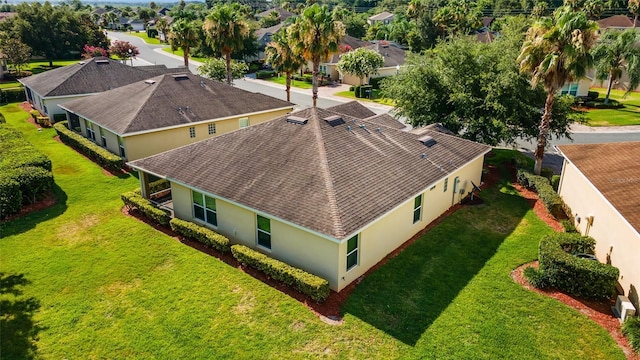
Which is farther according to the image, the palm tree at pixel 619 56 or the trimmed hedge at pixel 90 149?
the palm tree at pixel 619 56

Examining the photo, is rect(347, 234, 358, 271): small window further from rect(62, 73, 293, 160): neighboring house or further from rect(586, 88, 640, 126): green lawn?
rect(586, 88, 640, 126): green lawn

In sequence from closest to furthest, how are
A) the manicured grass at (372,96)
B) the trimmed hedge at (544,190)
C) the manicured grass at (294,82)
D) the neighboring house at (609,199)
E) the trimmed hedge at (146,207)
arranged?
the neighboring house at (609,199), the trimmed hedge at (146,207), the trimmed hedge at (544,190), the manicured grass at (372,96), the manicured grass at (294,82)

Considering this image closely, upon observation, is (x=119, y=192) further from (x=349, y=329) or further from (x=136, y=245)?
(x=349, y=329)

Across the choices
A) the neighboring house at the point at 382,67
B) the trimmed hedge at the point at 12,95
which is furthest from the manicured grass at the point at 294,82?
the trimmed hedge at the point at 12,95

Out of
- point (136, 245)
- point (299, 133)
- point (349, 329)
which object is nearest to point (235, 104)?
point (299, 133)

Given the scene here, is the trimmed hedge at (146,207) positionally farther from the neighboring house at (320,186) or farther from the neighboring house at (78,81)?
the neighboring house at (78,81)
